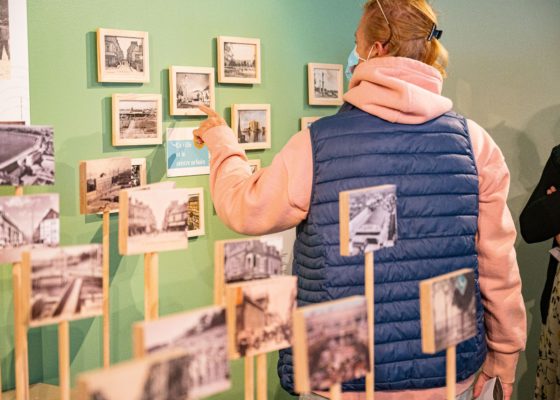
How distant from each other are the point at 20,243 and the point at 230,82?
1.20 metres

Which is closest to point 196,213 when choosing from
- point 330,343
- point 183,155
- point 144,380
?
point 183,155

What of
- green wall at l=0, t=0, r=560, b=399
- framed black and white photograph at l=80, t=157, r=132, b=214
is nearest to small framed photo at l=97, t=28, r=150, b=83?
green wall at l=0, t=0, r=560, b=399

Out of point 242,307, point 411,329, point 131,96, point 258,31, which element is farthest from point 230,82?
point 242,307

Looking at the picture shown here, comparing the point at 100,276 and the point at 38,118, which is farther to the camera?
the point at 38,118

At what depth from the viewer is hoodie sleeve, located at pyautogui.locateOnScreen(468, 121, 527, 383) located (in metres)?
1.80

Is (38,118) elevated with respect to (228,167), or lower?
elevated

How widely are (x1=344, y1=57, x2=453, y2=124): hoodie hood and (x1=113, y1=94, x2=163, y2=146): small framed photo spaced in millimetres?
818

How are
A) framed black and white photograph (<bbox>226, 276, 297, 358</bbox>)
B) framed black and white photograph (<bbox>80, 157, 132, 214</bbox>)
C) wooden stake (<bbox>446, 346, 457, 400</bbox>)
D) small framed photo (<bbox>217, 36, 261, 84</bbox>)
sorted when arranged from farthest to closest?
small framed photo (<bbox>217, 36, 261, 84</bbox>) → framed black and white photograph (<bbox>80, 157, 132, 214</bbox>) → wooden stake (<bbox>446, 346, 457, 400</bbox>) → framed black and white photograph (<bbox>226, 276, 297, 358</bbox>)

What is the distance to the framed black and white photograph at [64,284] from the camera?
51.6 inches

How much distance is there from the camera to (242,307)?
4.14ft

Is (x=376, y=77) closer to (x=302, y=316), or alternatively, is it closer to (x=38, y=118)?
(x=302, y=316)

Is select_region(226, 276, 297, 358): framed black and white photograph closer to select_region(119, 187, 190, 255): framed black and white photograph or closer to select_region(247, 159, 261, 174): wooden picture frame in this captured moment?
select_region(119, 187, 190, 255): framed black and white photograph

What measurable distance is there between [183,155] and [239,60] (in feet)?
1.23

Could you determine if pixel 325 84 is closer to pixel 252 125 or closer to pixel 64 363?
pixel 252 125
